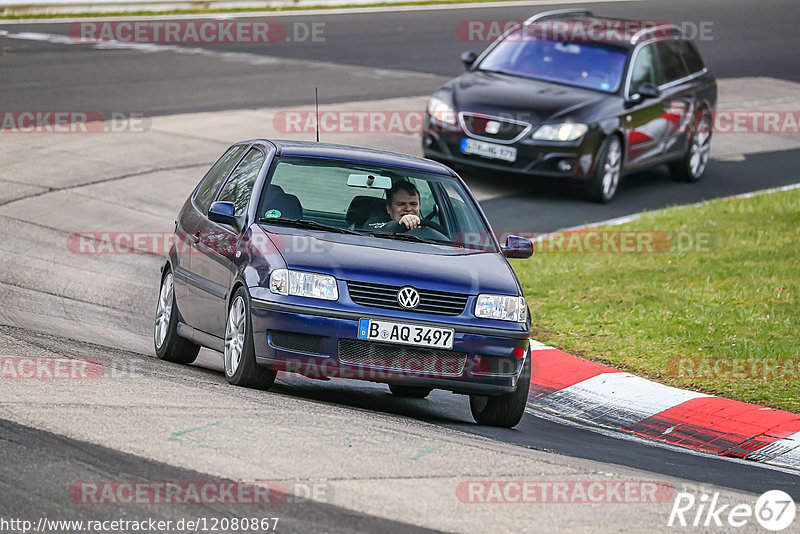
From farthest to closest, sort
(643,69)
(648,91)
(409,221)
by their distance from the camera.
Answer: (643,69) < (648,91) < (409,221)

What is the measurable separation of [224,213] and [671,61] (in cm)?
1163

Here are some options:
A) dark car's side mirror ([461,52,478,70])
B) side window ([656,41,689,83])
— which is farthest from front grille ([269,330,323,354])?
side window ([656,41,689,83])

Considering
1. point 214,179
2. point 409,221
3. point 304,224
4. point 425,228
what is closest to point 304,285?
point 304,224

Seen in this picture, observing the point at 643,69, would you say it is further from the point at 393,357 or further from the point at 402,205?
the point at 393,357

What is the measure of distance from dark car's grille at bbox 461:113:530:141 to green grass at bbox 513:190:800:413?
1.94 meters

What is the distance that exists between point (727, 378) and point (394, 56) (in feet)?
60.8

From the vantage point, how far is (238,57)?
84.6 feet

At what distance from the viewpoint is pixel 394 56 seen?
27.3m

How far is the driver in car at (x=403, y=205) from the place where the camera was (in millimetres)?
8664

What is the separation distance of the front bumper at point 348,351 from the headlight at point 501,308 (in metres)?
0.13

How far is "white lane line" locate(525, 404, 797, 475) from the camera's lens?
796 cm

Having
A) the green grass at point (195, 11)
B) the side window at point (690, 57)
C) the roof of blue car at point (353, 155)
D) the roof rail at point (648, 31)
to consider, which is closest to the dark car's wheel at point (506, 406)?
the roof of blue car at point (353, 155)

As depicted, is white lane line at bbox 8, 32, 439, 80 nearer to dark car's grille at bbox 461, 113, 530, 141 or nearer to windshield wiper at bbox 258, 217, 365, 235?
dark car's grille at bbox 461, 113, 530, 141

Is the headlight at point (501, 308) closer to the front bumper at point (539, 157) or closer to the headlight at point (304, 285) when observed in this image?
the headlight at point (304, 285)
